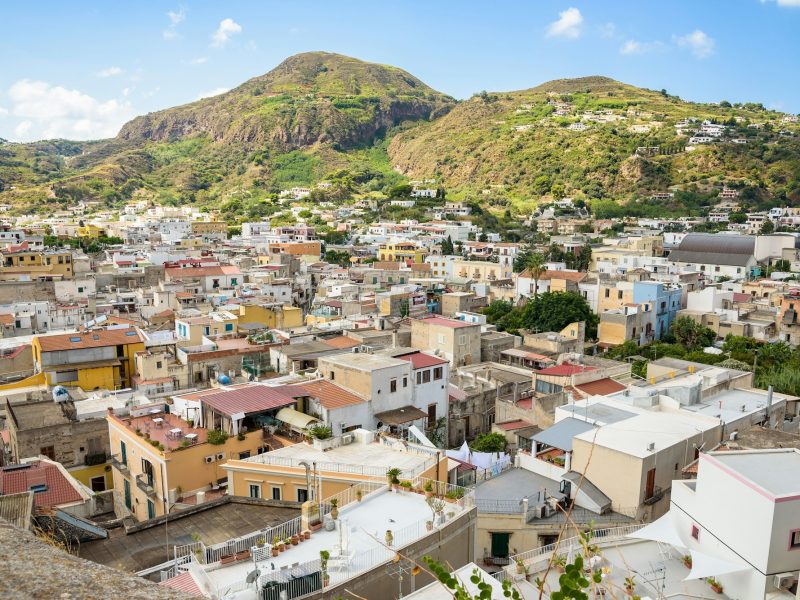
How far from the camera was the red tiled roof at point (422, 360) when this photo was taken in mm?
21375

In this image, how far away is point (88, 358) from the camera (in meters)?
27.8

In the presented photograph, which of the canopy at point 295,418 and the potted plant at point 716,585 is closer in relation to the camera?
the potted plant at point 716,585

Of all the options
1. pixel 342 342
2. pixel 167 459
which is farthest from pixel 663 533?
pixel 342 342

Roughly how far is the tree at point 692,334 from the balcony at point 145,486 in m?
34.2

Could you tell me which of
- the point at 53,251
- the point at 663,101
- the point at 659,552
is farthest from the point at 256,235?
the point at 663,101

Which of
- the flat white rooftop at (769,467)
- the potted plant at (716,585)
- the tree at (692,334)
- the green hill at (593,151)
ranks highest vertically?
the green hill at (593,151)

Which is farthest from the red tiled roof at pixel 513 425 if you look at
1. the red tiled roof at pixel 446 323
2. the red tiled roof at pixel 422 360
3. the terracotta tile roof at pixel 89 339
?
the terracotta tile roof at pixel 89 339

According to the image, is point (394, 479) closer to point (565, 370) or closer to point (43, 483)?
point (43, 483)

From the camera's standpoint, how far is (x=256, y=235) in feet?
288

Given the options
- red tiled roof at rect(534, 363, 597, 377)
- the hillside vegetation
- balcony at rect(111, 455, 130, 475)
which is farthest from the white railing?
the hillside vegetation

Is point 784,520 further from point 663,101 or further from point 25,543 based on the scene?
point 663,101

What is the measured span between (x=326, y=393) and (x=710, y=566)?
36.7ft

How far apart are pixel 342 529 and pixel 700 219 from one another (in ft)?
324

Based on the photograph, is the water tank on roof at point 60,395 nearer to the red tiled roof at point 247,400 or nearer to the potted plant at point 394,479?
the red tiled roof at point 247,400
